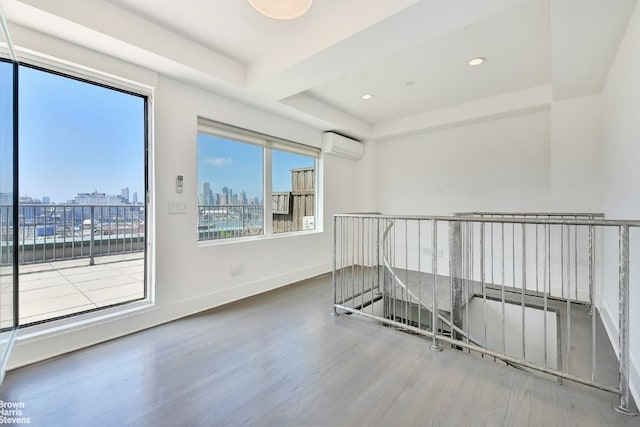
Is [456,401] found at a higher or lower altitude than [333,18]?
lower

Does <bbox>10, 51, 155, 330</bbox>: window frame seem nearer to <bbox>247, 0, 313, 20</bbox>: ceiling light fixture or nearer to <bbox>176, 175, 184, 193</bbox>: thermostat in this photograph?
<bbox>176, 175, 184, 193</bbox>: thermostat

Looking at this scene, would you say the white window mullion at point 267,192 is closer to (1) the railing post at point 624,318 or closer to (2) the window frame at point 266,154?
(2) the window frame at point 266,154

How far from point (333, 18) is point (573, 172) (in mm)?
3298

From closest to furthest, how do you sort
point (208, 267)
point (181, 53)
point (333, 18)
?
1. point (333, 18)
2. point (181, 53)
3. point (208, 267)

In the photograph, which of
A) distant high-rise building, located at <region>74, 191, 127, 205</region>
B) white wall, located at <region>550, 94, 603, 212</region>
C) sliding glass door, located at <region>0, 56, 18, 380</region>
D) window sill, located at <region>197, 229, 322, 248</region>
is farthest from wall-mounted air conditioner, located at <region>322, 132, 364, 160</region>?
sliding glass door, located at <region>0, 56, 18, 380</region>

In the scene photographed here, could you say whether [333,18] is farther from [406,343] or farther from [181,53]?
[406,343]

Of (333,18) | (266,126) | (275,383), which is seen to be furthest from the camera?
(266,126)

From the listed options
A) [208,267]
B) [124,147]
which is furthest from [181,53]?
[208,267]

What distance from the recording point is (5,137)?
1903 mm

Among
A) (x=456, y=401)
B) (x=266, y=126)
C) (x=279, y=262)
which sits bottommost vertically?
(x=456, y=401)

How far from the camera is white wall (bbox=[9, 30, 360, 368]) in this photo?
221 cm

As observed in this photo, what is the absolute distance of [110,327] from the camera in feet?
7.95

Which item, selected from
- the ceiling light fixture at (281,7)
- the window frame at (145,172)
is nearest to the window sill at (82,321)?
the window frame at (145,172)

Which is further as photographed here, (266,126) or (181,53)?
(266,126)
